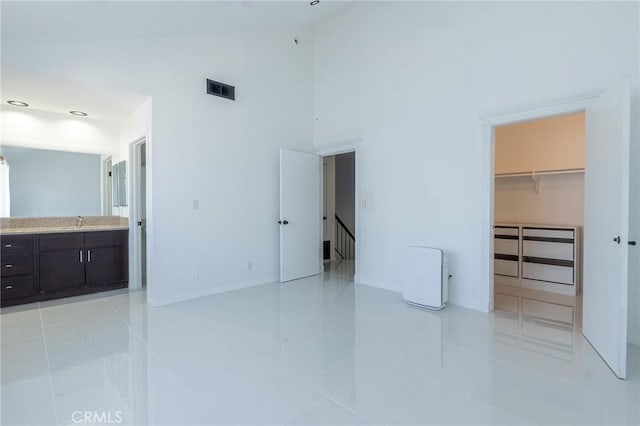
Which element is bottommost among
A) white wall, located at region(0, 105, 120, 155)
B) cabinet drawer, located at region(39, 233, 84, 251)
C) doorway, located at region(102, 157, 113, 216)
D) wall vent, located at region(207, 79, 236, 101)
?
cabinet drawer, located at region(39, 233, 84, 251)

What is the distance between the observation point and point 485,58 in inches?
131

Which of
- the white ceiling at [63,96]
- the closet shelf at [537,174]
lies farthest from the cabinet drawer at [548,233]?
the white ceiling at [63,96]

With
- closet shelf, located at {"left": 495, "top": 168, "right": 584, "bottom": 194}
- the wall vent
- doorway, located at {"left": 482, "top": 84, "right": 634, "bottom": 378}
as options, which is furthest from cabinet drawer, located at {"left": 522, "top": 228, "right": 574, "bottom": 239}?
the wall vent

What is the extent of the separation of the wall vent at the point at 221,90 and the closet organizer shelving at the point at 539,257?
432 centimetres

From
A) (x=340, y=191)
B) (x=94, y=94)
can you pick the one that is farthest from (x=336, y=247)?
(x=94, y=94)

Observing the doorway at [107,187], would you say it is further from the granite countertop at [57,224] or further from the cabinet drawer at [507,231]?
the cabinet drawer at [507,231]

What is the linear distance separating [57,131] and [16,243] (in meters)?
1.70

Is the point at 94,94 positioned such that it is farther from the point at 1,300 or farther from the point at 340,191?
the point at 340,191

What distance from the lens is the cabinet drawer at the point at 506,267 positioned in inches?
171

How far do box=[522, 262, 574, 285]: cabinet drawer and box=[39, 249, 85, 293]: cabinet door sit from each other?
19.8 ft

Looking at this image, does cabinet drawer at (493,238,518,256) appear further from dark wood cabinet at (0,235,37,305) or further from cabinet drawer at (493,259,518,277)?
dark wood cabinet at (0,235,37,305)

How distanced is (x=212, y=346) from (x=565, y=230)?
440 centimetres

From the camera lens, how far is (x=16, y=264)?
353 cm

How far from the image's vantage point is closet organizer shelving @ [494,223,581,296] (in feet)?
12.7
